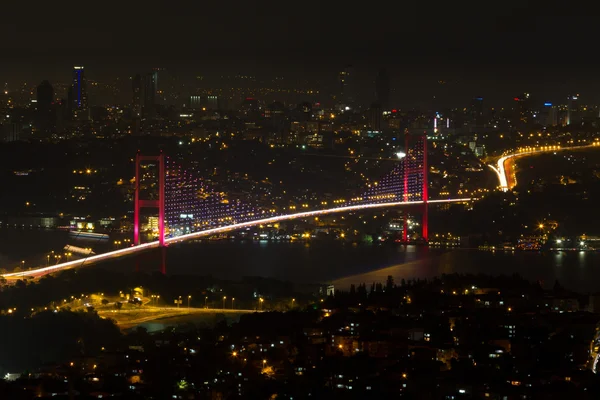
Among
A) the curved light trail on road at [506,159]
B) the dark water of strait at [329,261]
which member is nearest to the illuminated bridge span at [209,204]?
the dark water of strait at [329,261]

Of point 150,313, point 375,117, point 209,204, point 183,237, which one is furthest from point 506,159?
point 150,313

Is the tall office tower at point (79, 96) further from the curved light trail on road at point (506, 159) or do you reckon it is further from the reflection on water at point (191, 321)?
the reflection on water at point (191, 321)

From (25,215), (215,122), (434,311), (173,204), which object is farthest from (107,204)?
(434,311)

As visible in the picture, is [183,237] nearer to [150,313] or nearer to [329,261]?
[329,261]

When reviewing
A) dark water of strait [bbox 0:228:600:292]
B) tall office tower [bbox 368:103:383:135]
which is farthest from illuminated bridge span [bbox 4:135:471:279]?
tall office tower [bbox 368:103:383:135]

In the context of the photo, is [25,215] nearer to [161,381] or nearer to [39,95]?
[39,95]

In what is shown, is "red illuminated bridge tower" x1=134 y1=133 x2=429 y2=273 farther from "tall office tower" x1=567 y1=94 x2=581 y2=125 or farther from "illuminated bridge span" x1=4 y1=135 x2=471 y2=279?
"tall office tower" x1=567 y1=94 x2=581 y2=125
